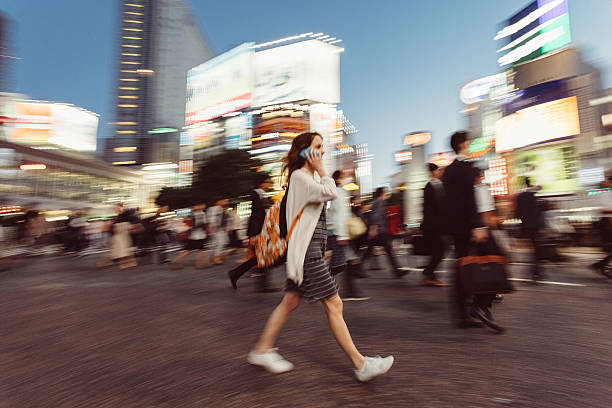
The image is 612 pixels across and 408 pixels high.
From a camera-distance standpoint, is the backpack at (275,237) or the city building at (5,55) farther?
the city building at (5,55)

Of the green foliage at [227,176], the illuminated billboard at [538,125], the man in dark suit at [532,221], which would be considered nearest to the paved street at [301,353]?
Answer: the man in dark suit at [532,221]

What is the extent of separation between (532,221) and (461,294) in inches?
144

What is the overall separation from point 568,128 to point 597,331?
4122 cm

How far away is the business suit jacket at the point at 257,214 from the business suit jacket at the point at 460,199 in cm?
269

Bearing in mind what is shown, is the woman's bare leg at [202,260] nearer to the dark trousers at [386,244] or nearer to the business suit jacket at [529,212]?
the dark trousers at [386,244]

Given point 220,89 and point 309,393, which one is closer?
point 309,393

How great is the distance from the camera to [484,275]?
3.10 metres

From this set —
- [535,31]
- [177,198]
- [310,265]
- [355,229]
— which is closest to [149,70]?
[177,198]

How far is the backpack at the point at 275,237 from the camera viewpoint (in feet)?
7.90

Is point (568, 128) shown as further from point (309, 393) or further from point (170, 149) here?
point (170, 149)

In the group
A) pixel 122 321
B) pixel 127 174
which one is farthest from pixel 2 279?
pixel 127 174

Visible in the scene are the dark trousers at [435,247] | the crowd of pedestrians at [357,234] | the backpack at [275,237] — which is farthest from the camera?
the dark trousers at [435,247]

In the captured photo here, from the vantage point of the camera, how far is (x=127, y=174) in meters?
77.3

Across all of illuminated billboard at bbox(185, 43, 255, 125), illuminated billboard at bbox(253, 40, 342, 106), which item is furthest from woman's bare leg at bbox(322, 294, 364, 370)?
illuminated billboard at bbox(185, 43, 255, 125)
